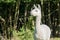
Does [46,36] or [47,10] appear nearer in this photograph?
[46,36]

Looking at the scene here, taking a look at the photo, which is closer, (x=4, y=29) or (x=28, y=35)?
(x=28, y=35)

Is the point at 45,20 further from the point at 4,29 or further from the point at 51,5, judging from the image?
the point at 4,29

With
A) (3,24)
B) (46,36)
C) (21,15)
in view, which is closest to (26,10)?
(21,15)

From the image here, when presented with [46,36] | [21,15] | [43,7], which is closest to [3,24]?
[21,15]

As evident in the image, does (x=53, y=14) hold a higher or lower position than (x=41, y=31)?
lower

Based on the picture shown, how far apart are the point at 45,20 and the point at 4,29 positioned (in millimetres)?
2505

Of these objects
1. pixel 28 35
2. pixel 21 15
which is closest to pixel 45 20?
pixel 21 15

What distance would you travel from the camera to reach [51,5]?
45.5ft

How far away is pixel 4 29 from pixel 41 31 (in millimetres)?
7254

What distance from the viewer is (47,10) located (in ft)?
45.8

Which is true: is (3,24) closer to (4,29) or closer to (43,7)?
(4,29)

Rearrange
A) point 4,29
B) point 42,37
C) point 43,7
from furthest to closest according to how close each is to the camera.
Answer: point 43,7, point 4,29, point 42,37

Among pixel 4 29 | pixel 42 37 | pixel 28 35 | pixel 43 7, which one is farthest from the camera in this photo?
pixel 43 7

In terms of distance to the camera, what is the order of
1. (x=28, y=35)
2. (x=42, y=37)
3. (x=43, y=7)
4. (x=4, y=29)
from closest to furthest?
(x=42, y=37) < (x=28, y=35) < (x=4, y=29) < (x=43, y=7)
